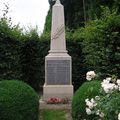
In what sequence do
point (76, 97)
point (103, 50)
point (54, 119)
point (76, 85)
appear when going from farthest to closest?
point (76, 85) < point (103, 50) < point (54, 119) < point (76, 97)

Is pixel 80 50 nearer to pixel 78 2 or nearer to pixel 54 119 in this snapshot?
pixel 54 119

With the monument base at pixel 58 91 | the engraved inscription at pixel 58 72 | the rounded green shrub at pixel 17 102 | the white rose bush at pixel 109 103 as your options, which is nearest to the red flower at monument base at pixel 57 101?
the monument base at pixel 58 91

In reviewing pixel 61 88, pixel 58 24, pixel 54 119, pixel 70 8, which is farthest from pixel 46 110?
pixel 70 8

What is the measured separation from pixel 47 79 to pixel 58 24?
6.37 ft

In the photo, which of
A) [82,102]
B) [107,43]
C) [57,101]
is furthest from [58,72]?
[82,102]

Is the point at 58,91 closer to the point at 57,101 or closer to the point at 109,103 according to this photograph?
the point at 57,101

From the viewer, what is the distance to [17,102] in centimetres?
899

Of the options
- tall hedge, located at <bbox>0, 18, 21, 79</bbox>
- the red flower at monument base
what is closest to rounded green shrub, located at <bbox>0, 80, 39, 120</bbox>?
the red flower at monument base

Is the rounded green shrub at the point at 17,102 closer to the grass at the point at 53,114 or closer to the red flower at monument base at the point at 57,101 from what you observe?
the grass at the point at 53,114

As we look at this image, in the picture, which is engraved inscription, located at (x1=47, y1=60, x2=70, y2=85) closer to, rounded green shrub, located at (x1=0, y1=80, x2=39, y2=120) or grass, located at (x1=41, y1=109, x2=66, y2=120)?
grass, located at (x1=41, y1=109, x2=66, y2=120)

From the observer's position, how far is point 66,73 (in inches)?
584

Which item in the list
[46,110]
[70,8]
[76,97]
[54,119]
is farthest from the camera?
[70,8]

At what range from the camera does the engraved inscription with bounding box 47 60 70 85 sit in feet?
48.6

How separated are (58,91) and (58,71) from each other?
2.21 ft
